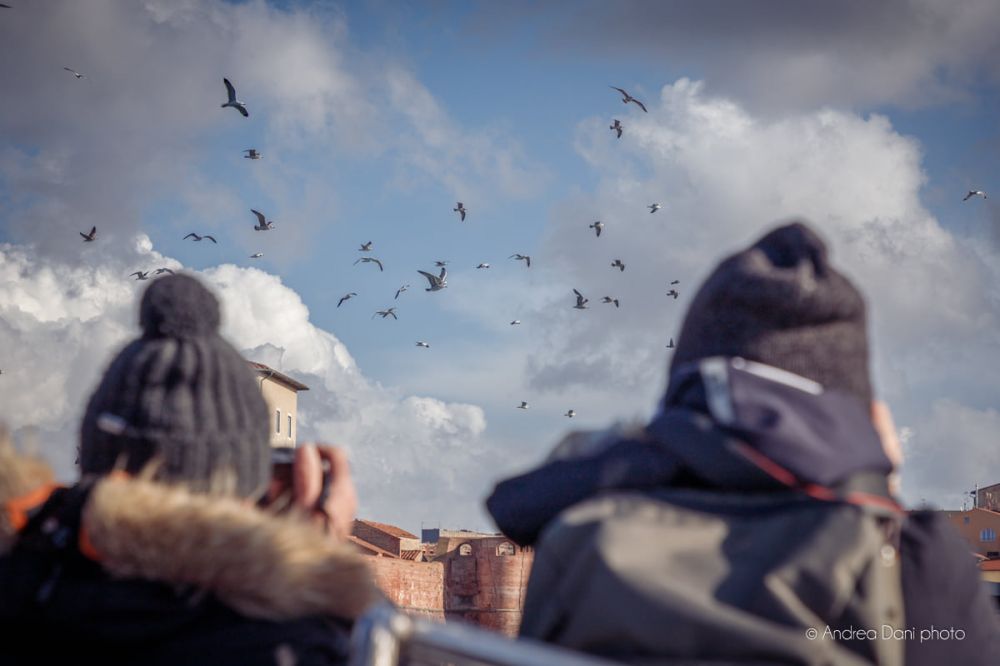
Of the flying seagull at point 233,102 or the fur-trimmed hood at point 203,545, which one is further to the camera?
the flying seagull at point 233,102

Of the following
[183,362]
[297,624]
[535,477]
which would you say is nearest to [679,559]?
[535,477]

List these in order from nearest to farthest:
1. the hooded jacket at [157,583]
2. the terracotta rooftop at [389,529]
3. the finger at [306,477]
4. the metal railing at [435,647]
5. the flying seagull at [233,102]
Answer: the metal railing at [435,647] → the hooded jacket at [157,583] → the finger at [306,477] → the flying seagull at [233,102] → the terracotta rooftop at [389,529]

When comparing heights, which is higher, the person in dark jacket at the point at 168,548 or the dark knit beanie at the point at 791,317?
the dark knit beanie at the point at 791,317

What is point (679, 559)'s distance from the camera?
5.08ft

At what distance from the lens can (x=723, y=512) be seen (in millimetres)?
1615

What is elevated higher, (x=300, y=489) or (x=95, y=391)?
(x=95, y=391)

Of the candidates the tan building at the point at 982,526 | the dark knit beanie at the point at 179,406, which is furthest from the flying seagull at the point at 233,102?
the tan building at the point at 982,526

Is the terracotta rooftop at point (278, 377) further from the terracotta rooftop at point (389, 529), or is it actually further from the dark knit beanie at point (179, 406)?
the dark knit beanie at point (179, 406)

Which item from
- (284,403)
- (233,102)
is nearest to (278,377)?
(284,403)

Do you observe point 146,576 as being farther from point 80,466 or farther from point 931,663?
point 931,663

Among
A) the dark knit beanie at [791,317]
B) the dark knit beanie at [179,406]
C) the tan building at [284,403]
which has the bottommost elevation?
the dark knit beanie at [179,406]

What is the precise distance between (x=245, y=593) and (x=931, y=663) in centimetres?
103

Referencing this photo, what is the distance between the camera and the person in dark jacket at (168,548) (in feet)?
4.70

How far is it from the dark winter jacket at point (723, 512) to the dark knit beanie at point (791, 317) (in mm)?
61
